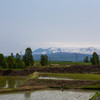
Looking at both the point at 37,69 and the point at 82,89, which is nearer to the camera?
the point at 82,89

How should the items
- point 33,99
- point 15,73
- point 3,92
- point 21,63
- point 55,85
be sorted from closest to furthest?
point 33,99, point 3,92, point 55,85, point 15,73, point 21,63

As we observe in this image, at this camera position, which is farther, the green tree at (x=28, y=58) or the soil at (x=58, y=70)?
the green tree at (x=28, y=58)

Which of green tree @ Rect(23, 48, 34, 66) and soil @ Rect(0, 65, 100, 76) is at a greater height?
green tree @ Rect(23, 48, 34, 66)

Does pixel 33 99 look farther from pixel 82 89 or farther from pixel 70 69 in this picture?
pixel 70 69

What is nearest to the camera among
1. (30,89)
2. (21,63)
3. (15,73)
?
(30,89)

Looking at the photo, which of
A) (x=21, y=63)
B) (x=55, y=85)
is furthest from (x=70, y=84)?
(x=21, y=63)

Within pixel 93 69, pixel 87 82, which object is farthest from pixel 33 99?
pixel 93 69

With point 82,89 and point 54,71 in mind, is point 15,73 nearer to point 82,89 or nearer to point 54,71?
point 54,71

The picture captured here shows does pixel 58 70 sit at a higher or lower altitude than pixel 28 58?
lower

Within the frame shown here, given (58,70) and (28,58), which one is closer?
(58,70)

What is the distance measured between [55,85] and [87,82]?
245 inches

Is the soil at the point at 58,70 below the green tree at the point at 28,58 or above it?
below

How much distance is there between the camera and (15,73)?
6147 cm

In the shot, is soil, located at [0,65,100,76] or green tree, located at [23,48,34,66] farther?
green tree, located at [23,48,34,66]
